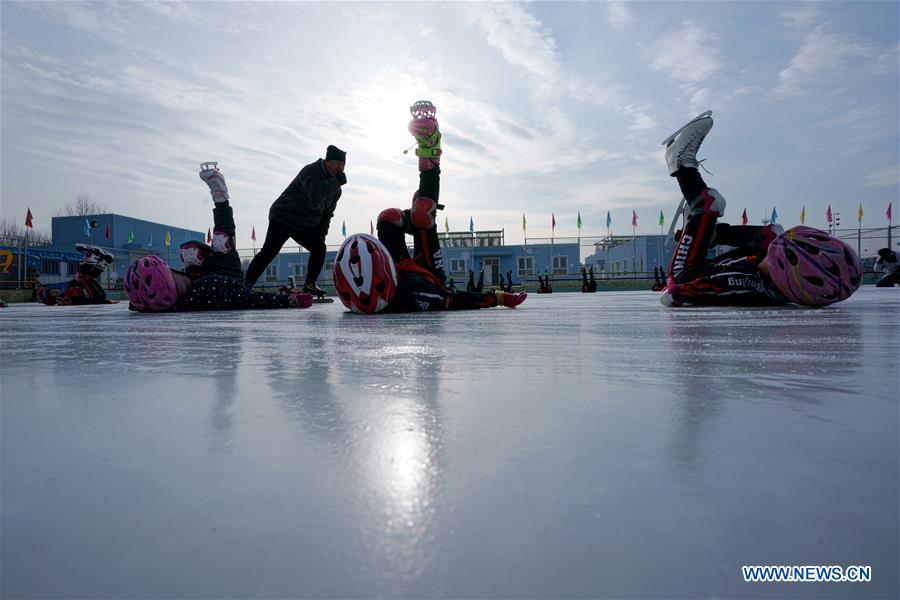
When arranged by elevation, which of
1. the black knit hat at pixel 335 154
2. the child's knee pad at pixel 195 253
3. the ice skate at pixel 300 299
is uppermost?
the black knit hat at pixel 335 154

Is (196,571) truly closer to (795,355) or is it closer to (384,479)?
(384,479)

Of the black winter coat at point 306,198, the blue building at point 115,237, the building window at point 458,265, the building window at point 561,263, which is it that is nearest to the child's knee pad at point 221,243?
the black winter coat at point 306,198

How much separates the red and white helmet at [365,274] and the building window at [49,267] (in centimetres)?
2892

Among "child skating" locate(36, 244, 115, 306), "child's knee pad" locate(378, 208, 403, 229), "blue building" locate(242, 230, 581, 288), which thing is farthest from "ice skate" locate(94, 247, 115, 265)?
"blue building" locate(242, 230, 581, 288)

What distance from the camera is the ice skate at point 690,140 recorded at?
452 cm

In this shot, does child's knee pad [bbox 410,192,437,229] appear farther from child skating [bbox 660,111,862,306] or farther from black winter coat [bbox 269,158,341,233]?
child skating [bbox 660,111,862,306]

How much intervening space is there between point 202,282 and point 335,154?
1.98 meters

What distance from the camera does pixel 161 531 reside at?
1.50ft

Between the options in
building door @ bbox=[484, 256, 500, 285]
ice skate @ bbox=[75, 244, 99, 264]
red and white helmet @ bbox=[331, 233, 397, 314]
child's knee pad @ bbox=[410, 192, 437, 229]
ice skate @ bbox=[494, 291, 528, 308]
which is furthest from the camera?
building door @ bbox=[484, 256, 500, 285]

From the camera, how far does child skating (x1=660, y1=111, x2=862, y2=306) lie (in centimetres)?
363

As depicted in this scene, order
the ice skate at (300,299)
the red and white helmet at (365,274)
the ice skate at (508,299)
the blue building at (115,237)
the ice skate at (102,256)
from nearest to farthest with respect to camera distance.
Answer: the red and white helmet at (365,274), the ice skate at (508,299), the ice skate at (300,299), the ice skate at (102,256), the blue building at (115,237)

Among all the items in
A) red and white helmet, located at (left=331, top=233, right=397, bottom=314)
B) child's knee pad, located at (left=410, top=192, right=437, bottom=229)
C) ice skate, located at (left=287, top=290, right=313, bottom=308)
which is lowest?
ice skate, located at (left=287, top=290, right=313, bottom=308)

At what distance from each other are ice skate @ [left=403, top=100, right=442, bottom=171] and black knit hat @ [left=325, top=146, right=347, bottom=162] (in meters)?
1.48

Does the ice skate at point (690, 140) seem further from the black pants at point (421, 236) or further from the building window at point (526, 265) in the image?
the building window at point (526, 265)
